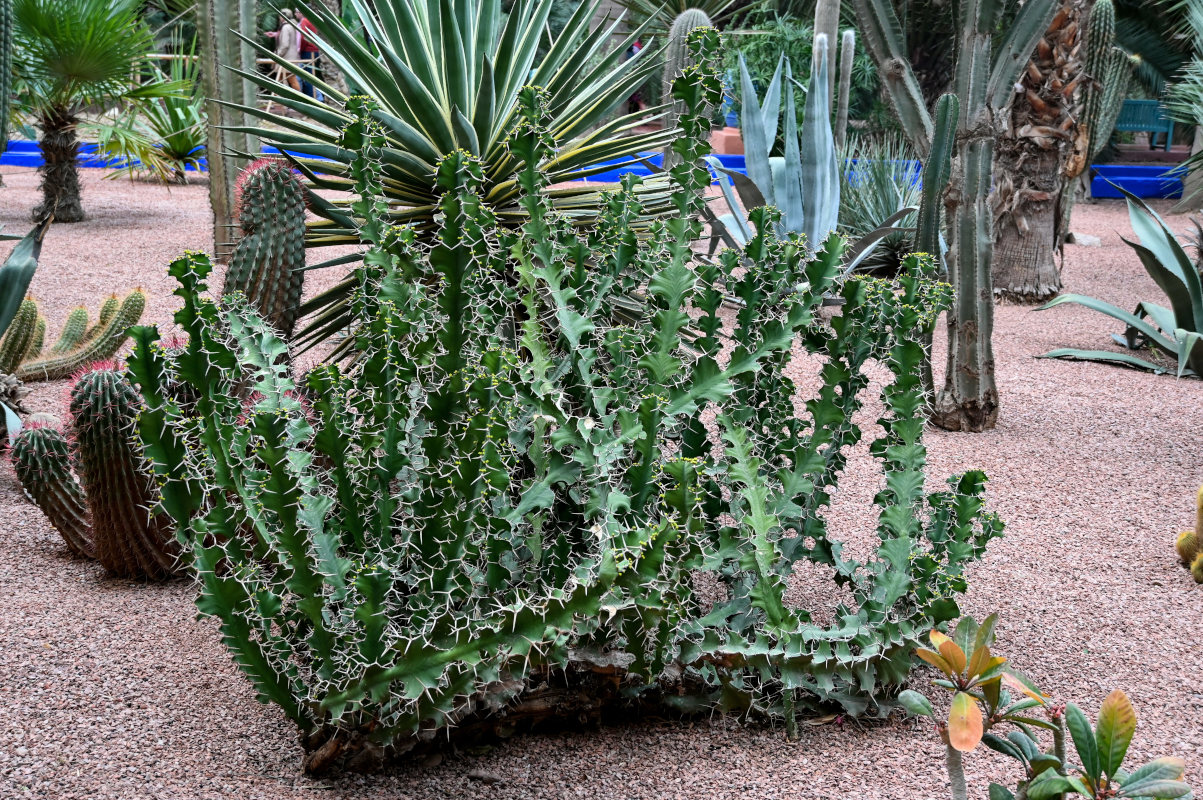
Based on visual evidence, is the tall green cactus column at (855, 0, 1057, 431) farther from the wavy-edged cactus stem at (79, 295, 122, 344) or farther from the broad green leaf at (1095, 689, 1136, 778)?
the wavy-edged cactus stem at (79, 295, 122, 344)

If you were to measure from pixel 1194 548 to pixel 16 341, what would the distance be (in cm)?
411

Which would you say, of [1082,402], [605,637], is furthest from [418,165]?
[1082,402]

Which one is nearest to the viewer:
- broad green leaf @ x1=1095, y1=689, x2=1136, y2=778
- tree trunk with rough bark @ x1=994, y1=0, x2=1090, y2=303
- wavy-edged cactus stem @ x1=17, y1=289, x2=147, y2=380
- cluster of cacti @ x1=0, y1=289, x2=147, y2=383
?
broad green leaf @ x1=1095, y1=689, x2=1136, y2=778

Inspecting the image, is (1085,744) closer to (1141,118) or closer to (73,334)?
(73,334)

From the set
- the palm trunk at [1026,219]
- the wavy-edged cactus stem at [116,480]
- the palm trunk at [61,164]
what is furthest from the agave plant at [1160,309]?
the palm trunk at [61,164]

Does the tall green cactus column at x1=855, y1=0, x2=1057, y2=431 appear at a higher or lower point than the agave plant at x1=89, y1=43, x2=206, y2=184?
lower

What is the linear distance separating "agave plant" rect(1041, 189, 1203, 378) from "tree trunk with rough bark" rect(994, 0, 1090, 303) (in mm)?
Result: 1316

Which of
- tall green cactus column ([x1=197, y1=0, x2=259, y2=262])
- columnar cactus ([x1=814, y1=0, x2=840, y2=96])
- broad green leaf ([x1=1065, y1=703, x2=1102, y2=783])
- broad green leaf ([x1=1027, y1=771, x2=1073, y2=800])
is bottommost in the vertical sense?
broad green leaf ([x1=1027, y1=771, x2=1073, y2=800])

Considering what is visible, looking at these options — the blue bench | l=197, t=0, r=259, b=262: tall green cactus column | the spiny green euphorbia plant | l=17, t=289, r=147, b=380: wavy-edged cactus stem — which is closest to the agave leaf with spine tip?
l=17, t=289, r=147, b=380: wavy-edged cactus stem

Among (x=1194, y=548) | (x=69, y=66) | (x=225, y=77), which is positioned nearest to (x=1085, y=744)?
(x=1194, y=548)

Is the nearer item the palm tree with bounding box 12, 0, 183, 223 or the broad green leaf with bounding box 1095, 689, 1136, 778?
the broad green leaf with bounding box 1095, 689, 1136, 778

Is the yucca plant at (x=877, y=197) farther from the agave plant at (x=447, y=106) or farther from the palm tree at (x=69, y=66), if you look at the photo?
the palm tree at (x=69, y=66)

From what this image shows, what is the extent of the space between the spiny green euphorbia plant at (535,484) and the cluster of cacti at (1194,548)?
95 centimetres

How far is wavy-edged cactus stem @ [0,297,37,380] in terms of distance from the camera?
3898mm
